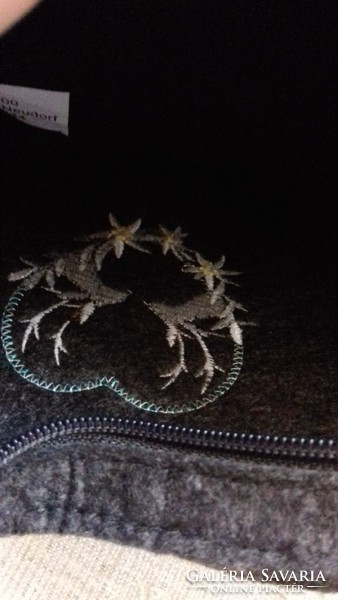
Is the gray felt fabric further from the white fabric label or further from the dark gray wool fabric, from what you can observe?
the white fabric label

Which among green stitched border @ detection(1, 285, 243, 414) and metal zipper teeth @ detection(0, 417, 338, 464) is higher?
green stitched border @ detection(1, 285, 243, 414)

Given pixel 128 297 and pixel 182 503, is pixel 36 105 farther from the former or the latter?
pixel 182 503

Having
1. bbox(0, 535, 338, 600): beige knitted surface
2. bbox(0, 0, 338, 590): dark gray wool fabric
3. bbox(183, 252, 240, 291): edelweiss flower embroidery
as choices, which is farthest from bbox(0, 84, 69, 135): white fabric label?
bbox(0, 535, 338, 600): beige knitted surface

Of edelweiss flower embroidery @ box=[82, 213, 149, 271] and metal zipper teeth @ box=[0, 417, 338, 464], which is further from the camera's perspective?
edelweiss flower embroidery @ box=[82, 213, 149, 271]

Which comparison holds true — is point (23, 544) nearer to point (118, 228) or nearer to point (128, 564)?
point (128, 564)

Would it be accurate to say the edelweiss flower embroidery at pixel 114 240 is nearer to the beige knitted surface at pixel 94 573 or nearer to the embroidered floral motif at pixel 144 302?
the embroidered floral motif at pixel 144 302

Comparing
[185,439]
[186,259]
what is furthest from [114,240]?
[185,439]
